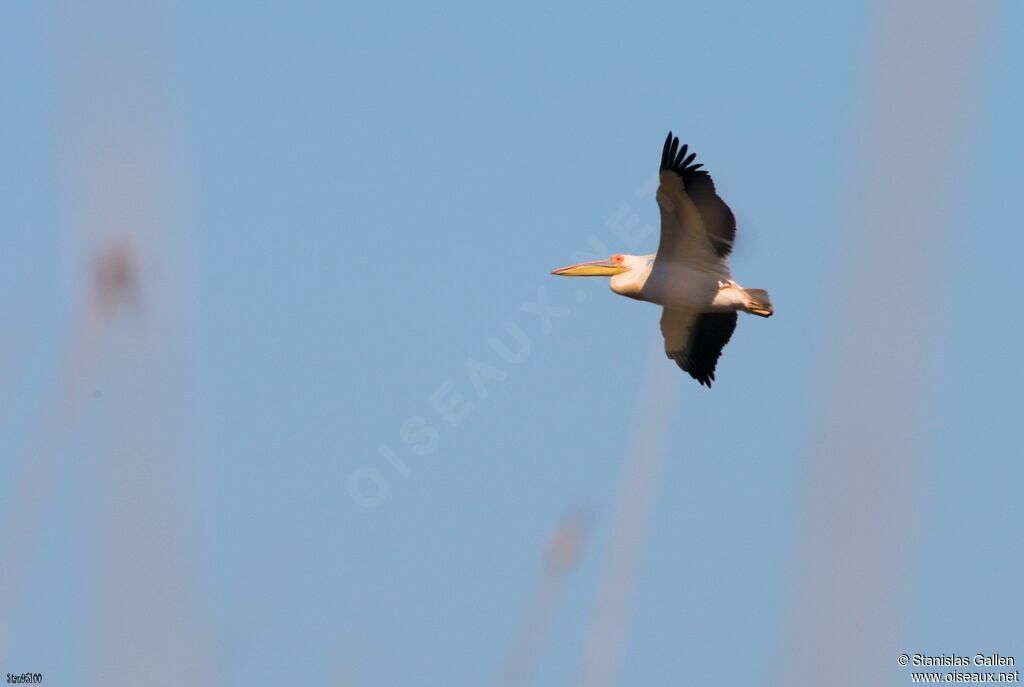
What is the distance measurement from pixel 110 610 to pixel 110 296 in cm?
118

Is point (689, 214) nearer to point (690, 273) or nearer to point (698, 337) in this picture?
point (690, 273)

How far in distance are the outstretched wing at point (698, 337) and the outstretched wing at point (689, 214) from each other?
1.00 meters

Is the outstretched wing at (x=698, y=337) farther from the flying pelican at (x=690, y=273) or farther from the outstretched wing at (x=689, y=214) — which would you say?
the outstretched wing at (x=689, y=214)

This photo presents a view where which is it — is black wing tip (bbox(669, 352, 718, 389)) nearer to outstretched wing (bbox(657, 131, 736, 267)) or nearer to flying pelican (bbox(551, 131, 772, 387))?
flying pelican (bbox(551, 131, 772, 387))

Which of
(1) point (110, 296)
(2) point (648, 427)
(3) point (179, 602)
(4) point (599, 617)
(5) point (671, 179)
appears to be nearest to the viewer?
(3) point (179, 602)

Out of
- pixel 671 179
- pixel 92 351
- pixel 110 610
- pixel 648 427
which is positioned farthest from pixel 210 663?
pixel 671 179

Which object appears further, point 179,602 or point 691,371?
point 691,371

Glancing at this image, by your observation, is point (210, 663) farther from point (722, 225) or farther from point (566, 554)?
point (722, 225)

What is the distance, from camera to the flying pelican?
44.7 feet

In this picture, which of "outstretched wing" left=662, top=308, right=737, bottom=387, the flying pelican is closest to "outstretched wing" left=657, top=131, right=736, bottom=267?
the flying pelican

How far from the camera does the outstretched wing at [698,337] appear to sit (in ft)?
49.8

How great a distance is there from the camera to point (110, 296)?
463 centimetres

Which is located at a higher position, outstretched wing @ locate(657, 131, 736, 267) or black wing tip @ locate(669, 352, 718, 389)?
outstretched wing @ locate(657, 131, 736, 267)

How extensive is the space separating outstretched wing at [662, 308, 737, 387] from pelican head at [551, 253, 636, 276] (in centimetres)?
70
